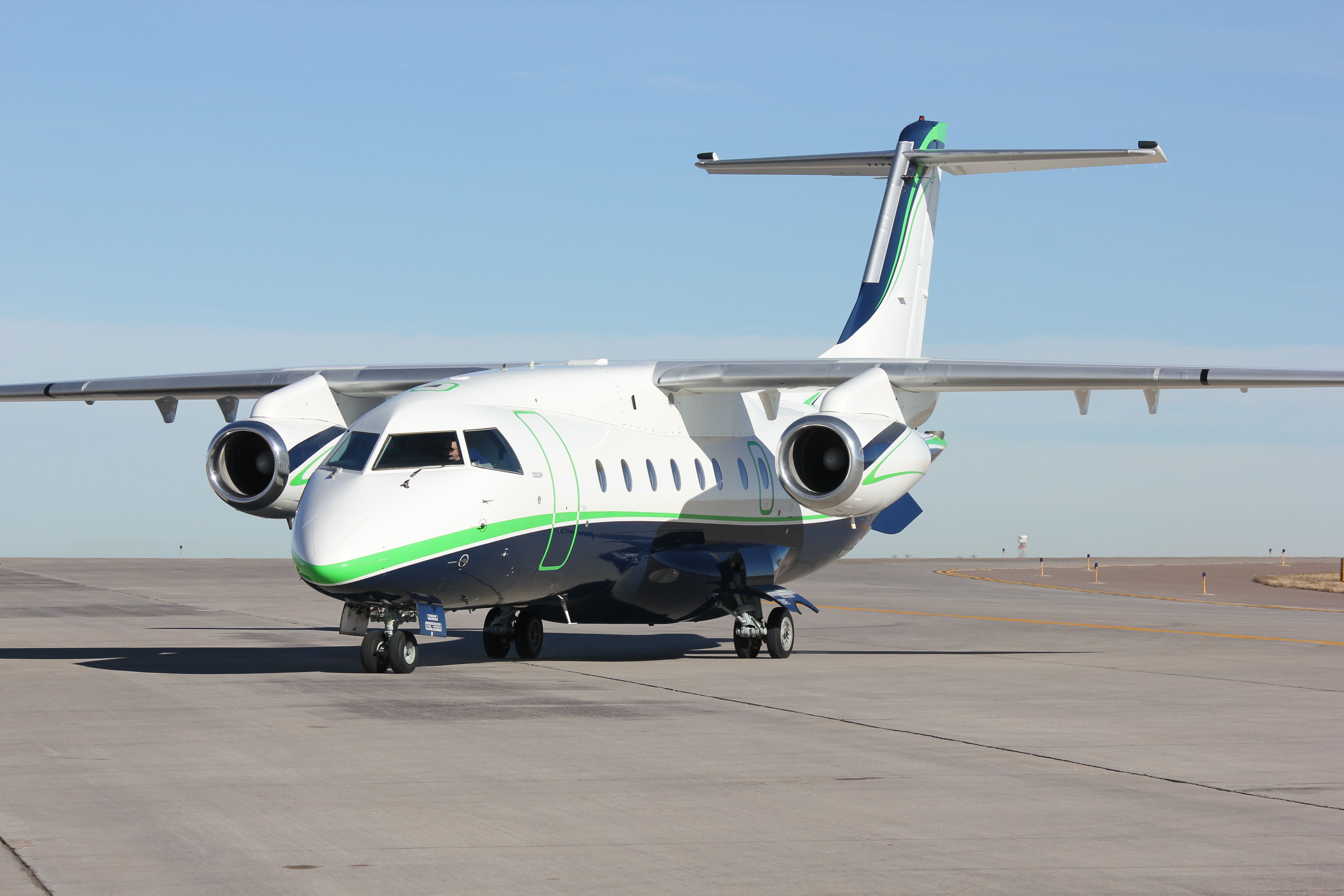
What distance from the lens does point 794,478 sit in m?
16.9

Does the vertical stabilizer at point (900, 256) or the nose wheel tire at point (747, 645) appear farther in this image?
the vertical stabilizer at point (900, 256)

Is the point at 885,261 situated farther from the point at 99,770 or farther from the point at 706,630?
the point at 99,770

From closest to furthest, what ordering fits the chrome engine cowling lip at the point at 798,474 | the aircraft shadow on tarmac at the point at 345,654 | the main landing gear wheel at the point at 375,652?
the main landing gear wheel at the point at 375,652 → the aircraft shadow on tarmac at the point at 345,654 → the chrome engine cowling lip at the point at 798,474

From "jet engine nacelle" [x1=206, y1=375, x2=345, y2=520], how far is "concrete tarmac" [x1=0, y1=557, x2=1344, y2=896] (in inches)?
71.2

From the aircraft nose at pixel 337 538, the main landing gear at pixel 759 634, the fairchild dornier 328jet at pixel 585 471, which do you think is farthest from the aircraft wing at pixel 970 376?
the aircraft nose at pixel 337 538

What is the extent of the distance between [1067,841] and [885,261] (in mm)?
16954

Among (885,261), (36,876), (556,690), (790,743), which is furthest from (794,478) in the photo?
(36,876)

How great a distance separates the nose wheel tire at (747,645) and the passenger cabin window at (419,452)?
5217 millimetres

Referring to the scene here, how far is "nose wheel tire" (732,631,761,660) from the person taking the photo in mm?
18703

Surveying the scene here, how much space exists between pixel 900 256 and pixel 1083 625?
283 inches

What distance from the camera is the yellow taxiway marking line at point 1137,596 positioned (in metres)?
31.5

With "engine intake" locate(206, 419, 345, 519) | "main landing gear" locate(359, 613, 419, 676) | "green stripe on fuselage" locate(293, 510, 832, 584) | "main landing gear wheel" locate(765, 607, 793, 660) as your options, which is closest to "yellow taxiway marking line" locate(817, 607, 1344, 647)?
"main landing gear wheel" locate(765, 607, 793, 660)

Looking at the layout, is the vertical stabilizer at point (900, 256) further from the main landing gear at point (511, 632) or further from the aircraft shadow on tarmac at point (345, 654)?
the main landing gear at point (511, 632)

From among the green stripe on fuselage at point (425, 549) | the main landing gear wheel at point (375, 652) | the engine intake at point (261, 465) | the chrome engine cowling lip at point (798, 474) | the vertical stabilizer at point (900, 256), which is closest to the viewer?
the green stripe on fuselage at point (425, 549)
